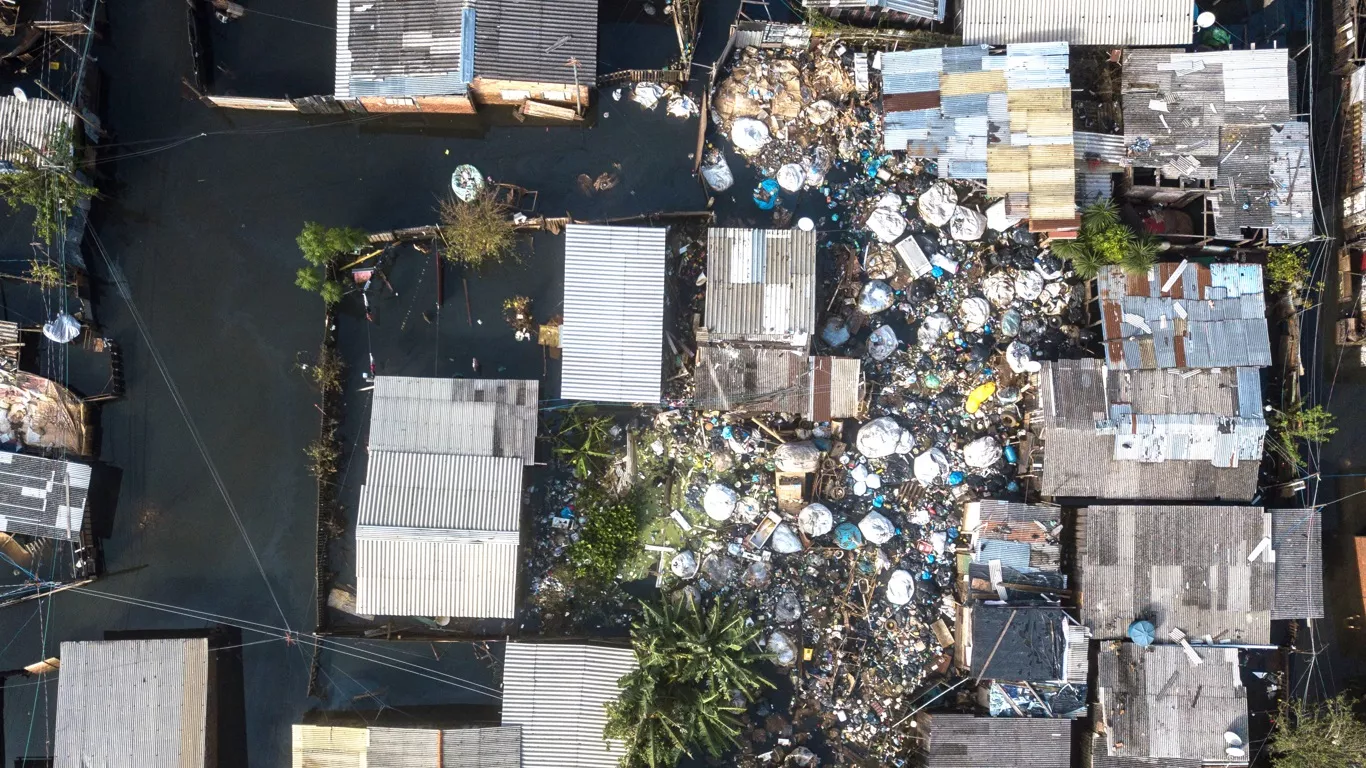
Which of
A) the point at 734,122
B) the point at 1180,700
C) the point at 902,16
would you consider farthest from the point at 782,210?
the point at 1180,700

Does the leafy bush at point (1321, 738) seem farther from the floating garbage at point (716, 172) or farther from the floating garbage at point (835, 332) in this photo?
the floating garbage at point (716, 172)

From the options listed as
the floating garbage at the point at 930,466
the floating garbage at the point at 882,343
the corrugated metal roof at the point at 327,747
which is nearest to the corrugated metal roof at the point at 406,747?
the corrugated metal roof at the point at 327,747

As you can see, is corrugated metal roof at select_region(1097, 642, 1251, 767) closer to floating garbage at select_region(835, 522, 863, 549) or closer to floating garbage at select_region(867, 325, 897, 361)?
floating garbage at select_region(835, 522, 863, 549)

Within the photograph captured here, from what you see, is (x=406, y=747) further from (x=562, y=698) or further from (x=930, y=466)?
(x=930, y=466)

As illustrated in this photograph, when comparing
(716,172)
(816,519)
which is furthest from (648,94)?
(816,519)

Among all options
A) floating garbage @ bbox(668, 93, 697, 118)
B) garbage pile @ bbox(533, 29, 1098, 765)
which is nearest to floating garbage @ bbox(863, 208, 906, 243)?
garbage pile @ bbox(533, 29, 1098, 765)
